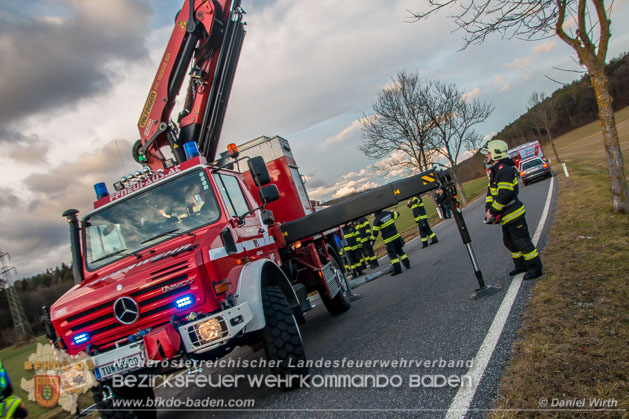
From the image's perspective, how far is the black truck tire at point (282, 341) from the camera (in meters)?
4.13

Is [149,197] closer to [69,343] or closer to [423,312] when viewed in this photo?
[69,343]

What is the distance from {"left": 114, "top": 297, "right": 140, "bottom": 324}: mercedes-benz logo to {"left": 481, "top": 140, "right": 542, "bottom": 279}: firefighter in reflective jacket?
4579mm

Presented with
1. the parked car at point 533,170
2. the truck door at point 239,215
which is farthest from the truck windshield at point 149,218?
the parked car at point 533,170

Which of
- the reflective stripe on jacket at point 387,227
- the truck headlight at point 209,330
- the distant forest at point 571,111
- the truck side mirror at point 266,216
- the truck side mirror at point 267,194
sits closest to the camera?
the truck headlight at point 209,330

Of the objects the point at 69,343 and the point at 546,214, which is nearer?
the point at 69,343

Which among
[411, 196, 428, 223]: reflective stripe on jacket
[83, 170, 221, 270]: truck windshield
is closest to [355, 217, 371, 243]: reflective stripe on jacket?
[411, 196, 428, 223]: reflective stripe on jacket

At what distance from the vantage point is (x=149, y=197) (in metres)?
5.08

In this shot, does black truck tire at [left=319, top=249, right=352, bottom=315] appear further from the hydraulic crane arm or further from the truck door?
the hydraulic crane arm

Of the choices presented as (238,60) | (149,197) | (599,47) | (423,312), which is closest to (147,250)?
(149,197)

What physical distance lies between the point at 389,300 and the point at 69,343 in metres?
4.84

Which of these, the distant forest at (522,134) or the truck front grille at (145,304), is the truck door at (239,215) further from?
the distant forest at (522,134)

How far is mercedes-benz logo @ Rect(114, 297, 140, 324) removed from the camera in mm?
3855

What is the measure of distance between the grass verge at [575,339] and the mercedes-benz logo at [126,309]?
2994 millimetres

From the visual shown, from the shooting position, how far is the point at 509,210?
595cm
